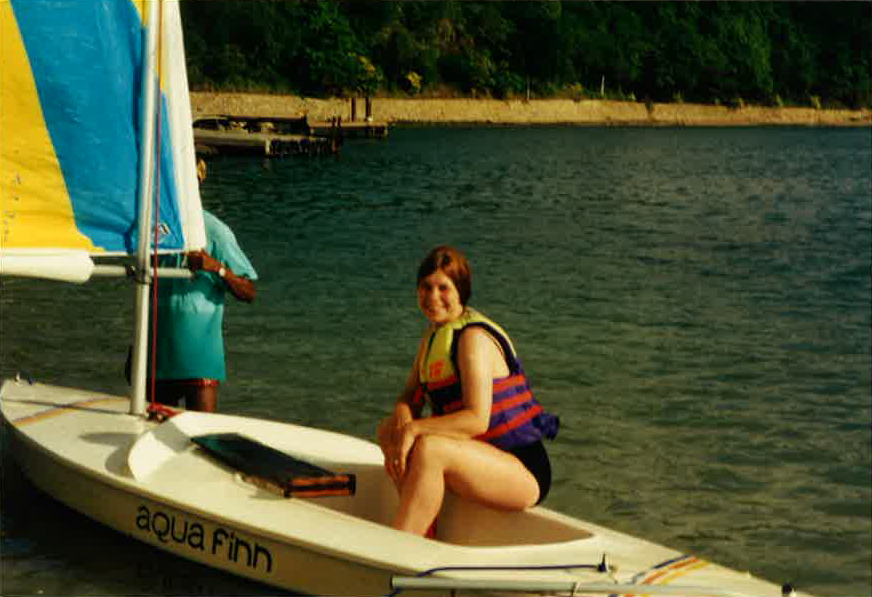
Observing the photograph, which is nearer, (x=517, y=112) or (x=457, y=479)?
(x=457, y=479)

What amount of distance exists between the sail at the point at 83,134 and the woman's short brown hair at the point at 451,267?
2.12m

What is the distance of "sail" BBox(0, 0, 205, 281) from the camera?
682 centimetres

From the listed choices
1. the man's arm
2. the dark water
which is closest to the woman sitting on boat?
the dark water

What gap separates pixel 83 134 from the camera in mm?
6973

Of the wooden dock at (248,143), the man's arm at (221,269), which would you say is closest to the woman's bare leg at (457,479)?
the man's arm at (221,269)

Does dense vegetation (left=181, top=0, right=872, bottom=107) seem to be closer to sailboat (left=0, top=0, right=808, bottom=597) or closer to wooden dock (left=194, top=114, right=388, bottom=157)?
wooden dock (left=194, top=114, right=388, bottom=157)

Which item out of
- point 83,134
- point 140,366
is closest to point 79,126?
point 83,134

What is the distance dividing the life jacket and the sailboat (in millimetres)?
454

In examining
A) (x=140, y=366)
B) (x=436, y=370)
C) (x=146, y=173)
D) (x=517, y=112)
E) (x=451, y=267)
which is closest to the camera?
(x=451, y=267)

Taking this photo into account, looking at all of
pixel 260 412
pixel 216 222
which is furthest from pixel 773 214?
pixel 216 222

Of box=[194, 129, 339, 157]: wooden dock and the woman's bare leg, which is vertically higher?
box=[194, 129, 339, 157]: wooden dock

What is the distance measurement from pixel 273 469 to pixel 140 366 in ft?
4.11

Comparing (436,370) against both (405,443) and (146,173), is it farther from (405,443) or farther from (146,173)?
(146,173)

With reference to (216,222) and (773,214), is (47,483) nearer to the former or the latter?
(216,222)
